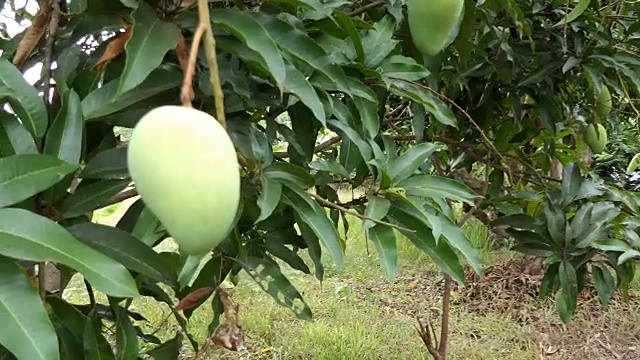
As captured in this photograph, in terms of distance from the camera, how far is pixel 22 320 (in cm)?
49

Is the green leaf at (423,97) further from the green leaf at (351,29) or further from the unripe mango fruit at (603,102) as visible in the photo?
the unripe mango fruit at (603,102)

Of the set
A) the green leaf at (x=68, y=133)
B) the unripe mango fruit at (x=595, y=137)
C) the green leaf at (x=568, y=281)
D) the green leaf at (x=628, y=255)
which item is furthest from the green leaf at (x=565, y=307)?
the green leaf at (x=68, y=133)

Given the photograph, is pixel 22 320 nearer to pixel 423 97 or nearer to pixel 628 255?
pixel 423 97

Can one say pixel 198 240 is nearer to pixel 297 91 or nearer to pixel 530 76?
pixel 297 91

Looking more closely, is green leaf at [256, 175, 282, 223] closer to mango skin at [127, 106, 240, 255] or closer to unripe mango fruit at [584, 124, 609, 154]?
mango skin at [127, 106, 240, 255]

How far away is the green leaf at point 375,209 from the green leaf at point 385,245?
23 mm

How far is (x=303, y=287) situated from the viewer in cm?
314

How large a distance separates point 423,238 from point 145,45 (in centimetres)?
45

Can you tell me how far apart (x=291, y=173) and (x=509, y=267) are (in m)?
2.59

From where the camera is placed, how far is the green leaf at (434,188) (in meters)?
0.87

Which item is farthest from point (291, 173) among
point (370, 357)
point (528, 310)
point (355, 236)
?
point (355, 236)

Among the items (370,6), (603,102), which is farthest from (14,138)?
(603,102)

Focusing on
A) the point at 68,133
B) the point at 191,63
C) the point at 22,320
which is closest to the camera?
the point at 191,63

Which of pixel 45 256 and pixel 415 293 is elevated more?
pixel 45 256
